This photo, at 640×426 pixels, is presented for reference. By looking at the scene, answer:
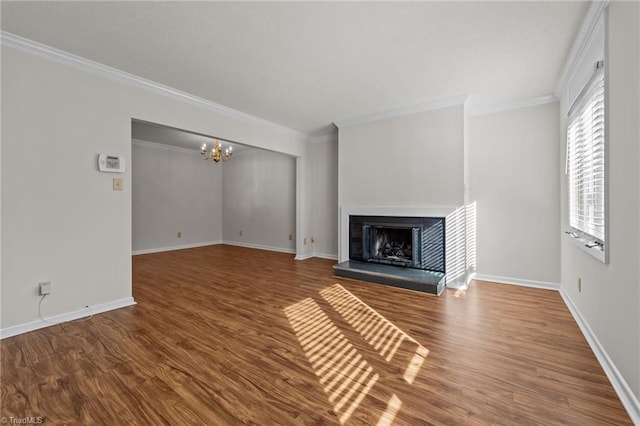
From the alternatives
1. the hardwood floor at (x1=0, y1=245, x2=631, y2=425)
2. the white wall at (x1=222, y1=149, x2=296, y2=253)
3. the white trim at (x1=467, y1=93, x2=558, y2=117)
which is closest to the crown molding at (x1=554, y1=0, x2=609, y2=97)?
the white trim at (x1=467, y1=93, x2=558, y2=117)

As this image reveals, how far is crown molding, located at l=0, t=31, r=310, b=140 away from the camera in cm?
237

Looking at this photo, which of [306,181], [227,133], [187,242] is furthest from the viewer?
[187,242]

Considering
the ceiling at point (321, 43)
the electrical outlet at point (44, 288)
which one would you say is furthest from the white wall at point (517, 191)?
the electrical outlet at point (44, 288)

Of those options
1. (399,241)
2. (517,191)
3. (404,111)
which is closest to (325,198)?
(399,241)

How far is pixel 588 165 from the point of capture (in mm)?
2357

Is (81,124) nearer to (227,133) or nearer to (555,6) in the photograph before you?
(227,133)

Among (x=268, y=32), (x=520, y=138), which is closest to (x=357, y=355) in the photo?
(x=268, y=32)

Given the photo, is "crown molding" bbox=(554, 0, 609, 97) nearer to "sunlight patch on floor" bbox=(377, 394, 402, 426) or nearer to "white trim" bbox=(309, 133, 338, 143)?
"sunlight patch on floor" bbox=(377, 394, 402, 426)

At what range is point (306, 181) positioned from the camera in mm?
5766

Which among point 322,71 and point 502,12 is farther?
point 322,71

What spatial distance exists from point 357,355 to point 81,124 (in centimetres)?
326

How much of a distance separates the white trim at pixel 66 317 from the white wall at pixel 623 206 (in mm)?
4012

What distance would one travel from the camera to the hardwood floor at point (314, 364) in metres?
1.48

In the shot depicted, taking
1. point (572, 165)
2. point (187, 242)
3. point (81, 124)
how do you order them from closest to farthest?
point (81, 124) < point (572, 165) < point (187, 242)
